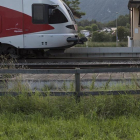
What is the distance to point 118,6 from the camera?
128m

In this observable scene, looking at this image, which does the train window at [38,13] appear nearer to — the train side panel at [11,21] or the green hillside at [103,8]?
the train side panel at [11,21]

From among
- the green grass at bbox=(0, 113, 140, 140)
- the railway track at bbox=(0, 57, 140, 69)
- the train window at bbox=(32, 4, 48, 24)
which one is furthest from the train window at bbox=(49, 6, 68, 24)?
the green grass at bbox=(0, 113, 140, 140)

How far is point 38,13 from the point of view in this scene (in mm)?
12617

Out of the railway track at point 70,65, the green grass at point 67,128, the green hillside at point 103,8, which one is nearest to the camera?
the green grass at point 67,128

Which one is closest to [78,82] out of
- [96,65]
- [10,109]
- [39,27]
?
[10,109]

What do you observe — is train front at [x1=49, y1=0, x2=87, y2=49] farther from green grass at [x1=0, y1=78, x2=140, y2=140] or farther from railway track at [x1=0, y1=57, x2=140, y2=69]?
green grass at [x1=0, y1=78, x2=140, y2=140]

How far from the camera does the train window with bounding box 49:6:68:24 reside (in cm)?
1280

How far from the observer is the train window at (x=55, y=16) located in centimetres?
1280

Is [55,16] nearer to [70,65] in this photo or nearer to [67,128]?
[70,65]

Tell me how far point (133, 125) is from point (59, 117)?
57.3 inches

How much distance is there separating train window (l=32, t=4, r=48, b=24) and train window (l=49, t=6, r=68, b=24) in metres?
0.29

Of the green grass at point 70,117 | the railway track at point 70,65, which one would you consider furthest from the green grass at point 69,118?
the railway track at point 70,65

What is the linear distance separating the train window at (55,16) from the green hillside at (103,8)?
363 feet

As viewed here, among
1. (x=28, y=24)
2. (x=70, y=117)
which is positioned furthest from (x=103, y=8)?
(x=70, y=117)
